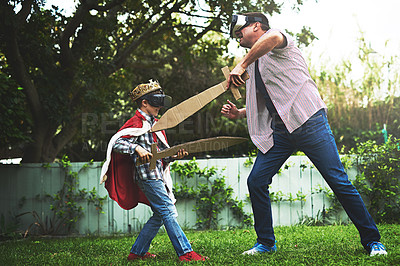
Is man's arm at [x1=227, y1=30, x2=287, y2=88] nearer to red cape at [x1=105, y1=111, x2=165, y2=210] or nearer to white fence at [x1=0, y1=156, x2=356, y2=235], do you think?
red cape at [x1=105, y1=111, x2=165, y2=210]

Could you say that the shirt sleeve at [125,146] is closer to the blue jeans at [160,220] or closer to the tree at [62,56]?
the blue jeans at [160,220]

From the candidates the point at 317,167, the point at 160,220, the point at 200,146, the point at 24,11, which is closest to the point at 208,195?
the point at 160,220

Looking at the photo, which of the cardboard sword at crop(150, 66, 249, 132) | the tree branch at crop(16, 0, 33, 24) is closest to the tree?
the tree branch at crop(16, 0, 33, 24)

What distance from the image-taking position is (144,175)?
3463mm

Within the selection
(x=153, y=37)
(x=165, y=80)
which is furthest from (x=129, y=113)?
(x=153, y=37)

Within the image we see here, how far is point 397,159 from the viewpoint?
618cm

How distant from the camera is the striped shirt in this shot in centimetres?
317

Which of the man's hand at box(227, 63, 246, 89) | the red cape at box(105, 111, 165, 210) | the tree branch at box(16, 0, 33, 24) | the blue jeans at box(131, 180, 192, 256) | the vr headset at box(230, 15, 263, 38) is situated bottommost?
the blue jeans at box(131, 180, 192, 256)

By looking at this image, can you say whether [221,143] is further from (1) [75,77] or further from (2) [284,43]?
(1) [75,77]

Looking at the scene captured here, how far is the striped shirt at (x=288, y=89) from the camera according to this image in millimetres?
3170

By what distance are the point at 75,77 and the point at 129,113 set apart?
3420 millimetres

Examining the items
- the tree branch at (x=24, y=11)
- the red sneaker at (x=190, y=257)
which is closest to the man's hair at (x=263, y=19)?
the red sneaker at (x=190, y=257)

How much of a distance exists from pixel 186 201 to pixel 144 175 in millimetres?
3075

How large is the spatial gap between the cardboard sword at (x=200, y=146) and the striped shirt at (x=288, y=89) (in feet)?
0.90
